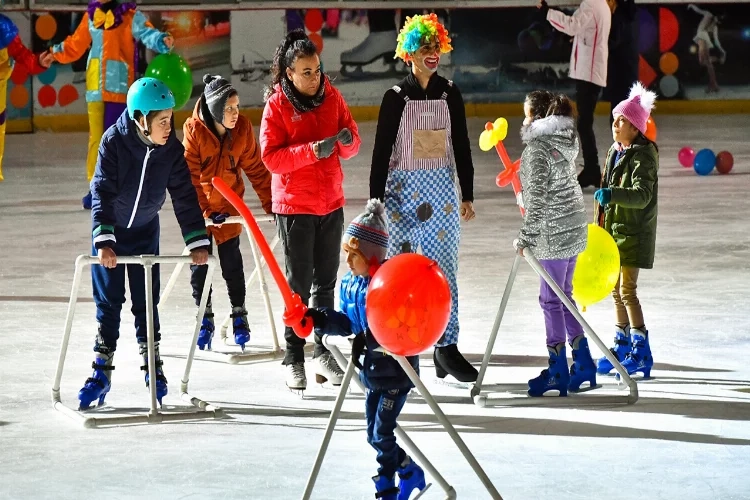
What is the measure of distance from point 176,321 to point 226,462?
2.48 m

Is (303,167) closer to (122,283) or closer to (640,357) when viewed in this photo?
(122,283)

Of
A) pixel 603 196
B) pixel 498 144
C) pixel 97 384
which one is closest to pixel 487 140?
pixel 498 144

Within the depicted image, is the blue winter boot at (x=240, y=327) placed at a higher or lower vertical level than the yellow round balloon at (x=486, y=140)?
lower

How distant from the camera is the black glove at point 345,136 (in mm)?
5469

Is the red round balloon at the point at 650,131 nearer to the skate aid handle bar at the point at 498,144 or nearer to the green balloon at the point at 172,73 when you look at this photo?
the skate aid handle bar at the point at 498,144

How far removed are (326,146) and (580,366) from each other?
143cm

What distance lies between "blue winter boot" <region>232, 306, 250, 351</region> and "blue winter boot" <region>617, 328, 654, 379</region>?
Answer: 183 cm

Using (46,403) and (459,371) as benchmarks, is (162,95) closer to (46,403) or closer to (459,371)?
(46,403)

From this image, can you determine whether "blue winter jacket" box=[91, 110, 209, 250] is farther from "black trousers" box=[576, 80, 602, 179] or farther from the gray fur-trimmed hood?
"black trousers" box=[576, 80, 602, 179]

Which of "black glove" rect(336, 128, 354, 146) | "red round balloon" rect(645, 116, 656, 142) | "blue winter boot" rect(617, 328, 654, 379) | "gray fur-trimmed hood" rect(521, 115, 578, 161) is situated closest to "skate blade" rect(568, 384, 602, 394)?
"blue winter boot" rect(617, 328, 654, 379)

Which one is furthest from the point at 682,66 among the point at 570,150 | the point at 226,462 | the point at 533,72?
the point at 226,462

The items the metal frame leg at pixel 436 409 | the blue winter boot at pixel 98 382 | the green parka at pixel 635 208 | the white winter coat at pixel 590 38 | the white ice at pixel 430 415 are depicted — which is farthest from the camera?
the white winter coat at pixel 590 38

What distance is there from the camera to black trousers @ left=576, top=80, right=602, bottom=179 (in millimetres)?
11914

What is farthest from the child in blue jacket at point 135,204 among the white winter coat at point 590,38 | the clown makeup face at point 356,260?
the white winter coat at point 590,38
